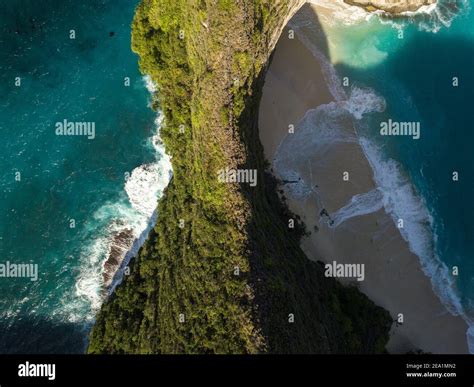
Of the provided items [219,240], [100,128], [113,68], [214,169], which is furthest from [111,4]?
[219,240]

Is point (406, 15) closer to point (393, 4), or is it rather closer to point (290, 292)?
point (393, 4)

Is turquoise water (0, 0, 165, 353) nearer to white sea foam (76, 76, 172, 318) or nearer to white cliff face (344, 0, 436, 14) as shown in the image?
white sea foam (76, 76, 172, 318)

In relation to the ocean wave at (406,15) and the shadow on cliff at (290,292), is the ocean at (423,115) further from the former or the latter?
the shadow on cliff at (290,292)

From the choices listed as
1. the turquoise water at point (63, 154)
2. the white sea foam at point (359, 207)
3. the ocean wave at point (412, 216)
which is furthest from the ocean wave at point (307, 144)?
the turquoise water at point (63, 154)

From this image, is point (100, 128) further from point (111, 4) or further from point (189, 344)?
point (189, 344)

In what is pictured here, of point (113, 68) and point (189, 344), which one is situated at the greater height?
point (113, 68)

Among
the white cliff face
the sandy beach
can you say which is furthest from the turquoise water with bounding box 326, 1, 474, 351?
the sandy beach
